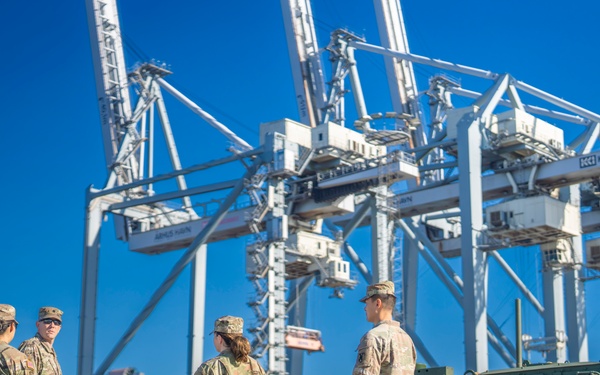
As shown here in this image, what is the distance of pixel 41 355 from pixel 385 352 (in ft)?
10.4

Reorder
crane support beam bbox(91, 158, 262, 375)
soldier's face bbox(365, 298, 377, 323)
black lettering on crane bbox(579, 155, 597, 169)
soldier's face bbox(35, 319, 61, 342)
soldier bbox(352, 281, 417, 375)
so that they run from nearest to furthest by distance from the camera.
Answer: soldier bbox(352, 281, 417, 375) → soldier's face bbox(365, 298, 377, 323) → soldier's face bbox(35, 319, 61, 342) → black lettering on crane bbox(579, 155, 597, 169) → crane support beam bbox(91, 158, 262, 375)

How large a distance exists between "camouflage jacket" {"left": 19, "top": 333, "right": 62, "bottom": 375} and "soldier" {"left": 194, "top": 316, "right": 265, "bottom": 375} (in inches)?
63.6

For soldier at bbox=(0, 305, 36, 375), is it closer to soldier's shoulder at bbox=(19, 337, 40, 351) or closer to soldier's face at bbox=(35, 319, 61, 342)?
soldier's shoulder at bbox=(19, 337, 40, 351)

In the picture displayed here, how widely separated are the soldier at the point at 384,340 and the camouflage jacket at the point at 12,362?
278 cm

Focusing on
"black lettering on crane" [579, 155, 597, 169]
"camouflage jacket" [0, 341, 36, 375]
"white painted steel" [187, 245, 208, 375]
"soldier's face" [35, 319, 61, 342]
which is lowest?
"camouflage jacket" [0, 341, 36, 375]

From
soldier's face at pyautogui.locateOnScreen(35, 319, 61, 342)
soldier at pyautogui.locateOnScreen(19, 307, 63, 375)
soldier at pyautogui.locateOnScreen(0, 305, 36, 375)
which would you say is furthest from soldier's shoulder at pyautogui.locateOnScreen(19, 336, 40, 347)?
soldier at pyautogui.locateOnScreen(0, 305, 36, 375)

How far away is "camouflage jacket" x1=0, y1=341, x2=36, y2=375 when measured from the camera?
10.7m

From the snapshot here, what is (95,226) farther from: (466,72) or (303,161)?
(466,72)

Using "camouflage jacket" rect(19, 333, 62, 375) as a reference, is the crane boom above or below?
above

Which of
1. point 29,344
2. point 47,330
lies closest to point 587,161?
point 47,330

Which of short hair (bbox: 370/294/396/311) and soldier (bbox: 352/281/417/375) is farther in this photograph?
short hair (bbox: 370/294/396/311)

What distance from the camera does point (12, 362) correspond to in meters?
10.8

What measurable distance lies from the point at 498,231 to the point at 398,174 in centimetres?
492

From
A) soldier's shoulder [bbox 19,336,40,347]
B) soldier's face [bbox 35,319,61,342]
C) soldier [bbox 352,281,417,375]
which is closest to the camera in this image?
soldier [bbox 352,281,417,375]
